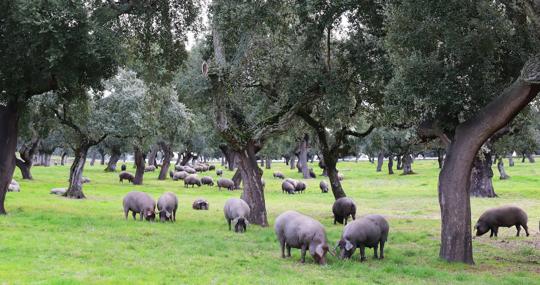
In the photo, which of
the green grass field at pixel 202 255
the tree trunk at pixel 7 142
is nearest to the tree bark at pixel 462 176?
the green grass field at pixel 202 255

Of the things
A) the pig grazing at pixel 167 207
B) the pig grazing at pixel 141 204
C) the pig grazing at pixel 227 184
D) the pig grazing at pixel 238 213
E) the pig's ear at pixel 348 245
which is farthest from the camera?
the pig grazing at pixel 227 184

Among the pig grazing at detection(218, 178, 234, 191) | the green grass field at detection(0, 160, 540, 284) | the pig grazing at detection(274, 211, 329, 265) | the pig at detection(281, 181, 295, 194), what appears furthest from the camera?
the pig grazing at detection(218, 178, 234, 191)

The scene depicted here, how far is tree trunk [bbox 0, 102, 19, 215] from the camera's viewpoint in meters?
22.8

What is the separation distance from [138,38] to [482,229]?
17987 mm

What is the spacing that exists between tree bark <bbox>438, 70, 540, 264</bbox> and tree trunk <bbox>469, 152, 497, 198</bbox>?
26952mm

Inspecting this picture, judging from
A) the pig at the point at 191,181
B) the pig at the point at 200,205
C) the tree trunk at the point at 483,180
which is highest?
the tree trunk at the point at 483,180

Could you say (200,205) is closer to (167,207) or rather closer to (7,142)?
(167,207)

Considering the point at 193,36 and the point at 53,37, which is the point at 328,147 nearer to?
the point at 193,36

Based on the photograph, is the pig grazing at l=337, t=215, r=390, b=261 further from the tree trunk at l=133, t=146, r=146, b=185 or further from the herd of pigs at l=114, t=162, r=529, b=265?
the tree trunk at l=133, t=146, r=146, b=185

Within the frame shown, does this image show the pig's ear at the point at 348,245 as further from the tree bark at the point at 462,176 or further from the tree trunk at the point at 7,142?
the tree trunk at the point at 7,142

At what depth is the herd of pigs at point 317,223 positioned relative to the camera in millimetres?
14906

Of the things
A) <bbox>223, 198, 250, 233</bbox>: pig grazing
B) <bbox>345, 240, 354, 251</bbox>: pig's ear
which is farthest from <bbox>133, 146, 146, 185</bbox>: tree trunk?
<bbox>345, 240, 354, 251</bbox>: pig's ear

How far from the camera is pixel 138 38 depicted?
2609 centimetres

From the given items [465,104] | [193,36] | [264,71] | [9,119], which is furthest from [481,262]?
[9,119]
